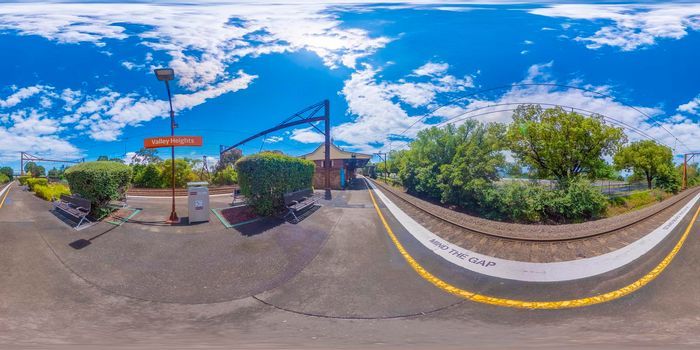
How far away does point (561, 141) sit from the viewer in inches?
600

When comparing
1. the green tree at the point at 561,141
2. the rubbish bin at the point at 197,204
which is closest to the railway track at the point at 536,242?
the rubbish bin at the point at 197,204

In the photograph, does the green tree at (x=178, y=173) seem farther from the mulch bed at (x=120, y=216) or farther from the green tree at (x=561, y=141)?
the green tree at (x=561, y=141)

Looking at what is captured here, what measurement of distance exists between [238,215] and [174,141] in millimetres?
2159

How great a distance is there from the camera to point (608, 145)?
607 inches

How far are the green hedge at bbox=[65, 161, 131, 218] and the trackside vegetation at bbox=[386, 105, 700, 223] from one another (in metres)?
10.7

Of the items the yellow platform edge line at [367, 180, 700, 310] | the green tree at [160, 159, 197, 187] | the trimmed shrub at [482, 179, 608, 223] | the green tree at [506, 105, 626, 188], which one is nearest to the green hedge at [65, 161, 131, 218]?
the green tree at [160, 159, 197, 187]

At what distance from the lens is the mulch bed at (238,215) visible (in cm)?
609

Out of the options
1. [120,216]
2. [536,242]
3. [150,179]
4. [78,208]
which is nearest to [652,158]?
[536,242]

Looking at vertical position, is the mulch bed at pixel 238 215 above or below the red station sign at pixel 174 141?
below

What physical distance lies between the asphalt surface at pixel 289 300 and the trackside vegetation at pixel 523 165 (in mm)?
5973

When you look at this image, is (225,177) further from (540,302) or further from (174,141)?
(540,302)

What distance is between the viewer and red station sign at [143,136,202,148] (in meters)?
5.94

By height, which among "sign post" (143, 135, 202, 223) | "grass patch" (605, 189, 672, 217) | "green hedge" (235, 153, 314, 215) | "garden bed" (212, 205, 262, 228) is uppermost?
"sign post" (143, 135, 202, 223)

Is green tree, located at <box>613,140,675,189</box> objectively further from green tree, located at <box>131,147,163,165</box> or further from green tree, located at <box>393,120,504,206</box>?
green tree, located at <box>131,147,163,165</box>
